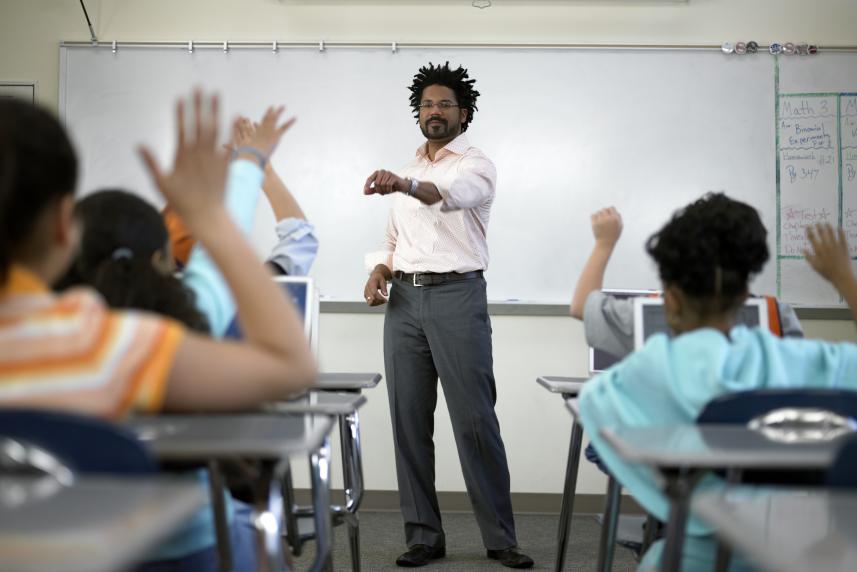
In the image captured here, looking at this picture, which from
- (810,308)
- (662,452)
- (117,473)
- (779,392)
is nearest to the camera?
(117,473)

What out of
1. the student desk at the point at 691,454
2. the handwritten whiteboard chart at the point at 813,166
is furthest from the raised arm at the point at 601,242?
the handwritten whiteboard chart at the point at 813,166

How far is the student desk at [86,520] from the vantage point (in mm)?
652

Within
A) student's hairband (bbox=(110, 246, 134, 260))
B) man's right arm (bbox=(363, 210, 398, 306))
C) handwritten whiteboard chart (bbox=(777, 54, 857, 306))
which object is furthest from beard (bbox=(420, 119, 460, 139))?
student's hairband (bbox=(110, 246, 134, 260))

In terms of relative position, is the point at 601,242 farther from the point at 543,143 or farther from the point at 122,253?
the point at 543,143

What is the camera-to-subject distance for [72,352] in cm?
100

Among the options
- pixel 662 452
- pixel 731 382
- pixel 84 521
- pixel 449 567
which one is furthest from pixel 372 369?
pixel 84 521

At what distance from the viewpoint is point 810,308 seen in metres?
4.33

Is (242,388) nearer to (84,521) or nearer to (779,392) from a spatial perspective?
(84,521)

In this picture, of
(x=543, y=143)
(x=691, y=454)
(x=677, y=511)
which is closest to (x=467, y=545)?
(x=543, y=143)

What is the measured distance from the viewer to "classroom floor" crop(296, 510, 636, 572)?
345 centimetres

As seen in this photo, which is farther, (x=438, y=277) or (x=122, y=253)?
(x=438, y=277)

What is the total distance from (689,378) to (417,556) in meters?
2.07

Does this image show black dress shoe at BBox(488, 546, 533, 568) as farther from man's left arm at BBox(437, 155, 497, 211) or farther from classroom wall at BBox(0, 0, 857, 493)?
man's left arm at BBox(437, 155, 497, 211)

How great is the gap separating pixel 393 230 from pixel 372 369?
38.2 inches
